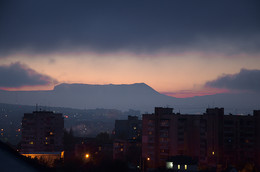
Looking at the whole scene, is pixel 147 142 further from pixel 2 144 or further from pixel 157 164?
pixel 2 144

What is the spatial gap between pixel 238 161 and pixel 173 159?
11325mm

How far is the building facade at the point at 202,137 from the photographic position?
3409cm

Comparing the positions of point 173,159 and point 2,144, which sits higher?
point 2,144

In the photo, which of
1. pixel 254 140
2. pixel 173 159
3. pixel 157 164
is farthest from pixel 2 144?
pixel 254 140

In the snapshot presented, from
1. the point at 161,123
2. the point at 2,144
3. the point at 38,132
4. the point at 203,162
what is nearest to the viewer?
the point at 2,144

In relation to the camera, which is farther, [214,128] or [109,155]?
[109,155]

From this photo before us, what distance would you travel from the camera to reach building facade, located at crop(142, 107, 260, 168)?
3409 centimetres

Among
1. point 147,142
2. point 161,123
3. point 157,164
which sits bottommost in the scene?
point 157,164

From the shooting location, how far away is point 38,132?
163ft

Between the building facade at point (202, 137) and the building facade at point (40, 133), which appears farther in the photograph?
the building facade at point (40, 133)

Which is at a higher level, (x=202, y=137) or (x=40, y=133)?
(x=202, y=137)

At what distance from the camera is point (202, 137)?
34.4 meters

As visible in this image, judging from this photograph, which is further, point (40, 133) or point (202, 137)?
point (40, 133)

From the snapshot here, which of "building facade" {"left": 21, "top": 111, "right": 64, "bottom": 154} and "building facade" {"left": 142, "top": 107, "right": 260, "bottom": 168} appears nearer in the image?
"building facade" {"left": 142, "top": 107, "right": 260, "bottom": 168}
